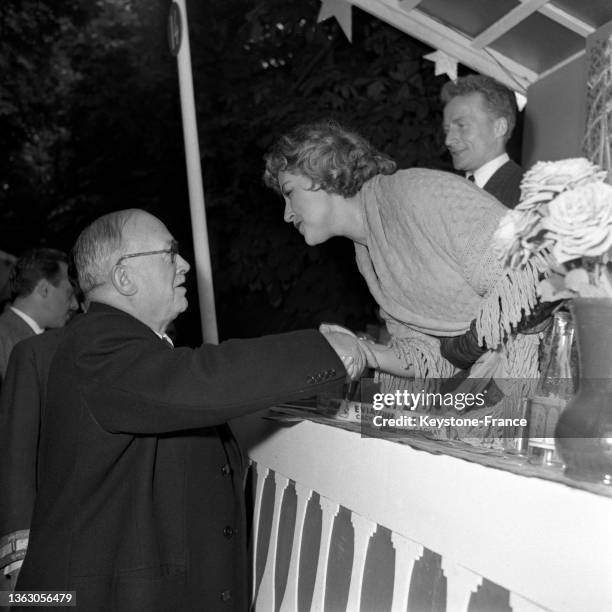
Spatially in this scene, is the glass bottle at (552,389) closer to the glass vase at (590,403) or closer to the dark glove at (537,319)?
the glass vase at (590,403)

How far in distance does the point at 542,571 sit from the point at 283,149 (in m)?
1.46

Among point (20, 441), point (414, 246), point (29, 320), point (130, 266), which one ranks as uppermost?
point (414, 246)

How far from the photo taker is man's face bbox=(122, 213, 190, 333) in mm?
1797

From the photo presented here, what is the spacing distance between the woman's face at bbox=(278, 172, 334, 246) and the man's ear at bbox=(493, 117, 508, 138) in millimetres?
1084

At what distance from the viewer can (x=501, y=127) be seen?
121 inches

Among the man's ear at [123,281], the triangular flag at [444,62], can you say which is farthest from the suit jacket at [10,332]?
the triangular flag at [444,62]

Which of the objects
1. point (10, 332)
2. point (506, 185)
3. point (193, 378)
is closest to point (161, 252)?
point (193, 378)

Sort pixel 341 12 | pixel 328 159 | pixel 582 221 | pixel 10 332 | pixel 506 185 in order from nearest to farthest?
pixel 582 221 < pixel 328 159 < pixel 506 185 < pixel 10 332 < pixel 341 12

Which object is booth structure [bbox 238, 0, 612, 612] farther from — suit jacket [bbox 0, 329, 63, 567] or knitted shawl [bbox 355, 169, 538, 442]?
suit jacket [bbox 0, 329, 63, 567]

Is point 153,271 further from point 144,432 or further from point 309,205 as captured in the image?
point 309,205

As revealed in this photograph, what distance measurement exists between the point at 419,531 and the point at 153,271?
2.65ft

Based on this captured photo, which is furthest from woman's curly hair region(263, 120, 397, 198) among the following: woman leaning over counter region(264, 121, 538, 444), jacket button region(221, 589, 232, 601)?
jacket button region(221, 589, 232, 601)

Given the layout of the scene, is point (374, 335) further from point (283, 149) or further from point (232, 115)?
point (232, 115)


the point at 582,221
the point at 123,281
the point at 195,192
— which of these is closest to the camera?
the point at 582,221
